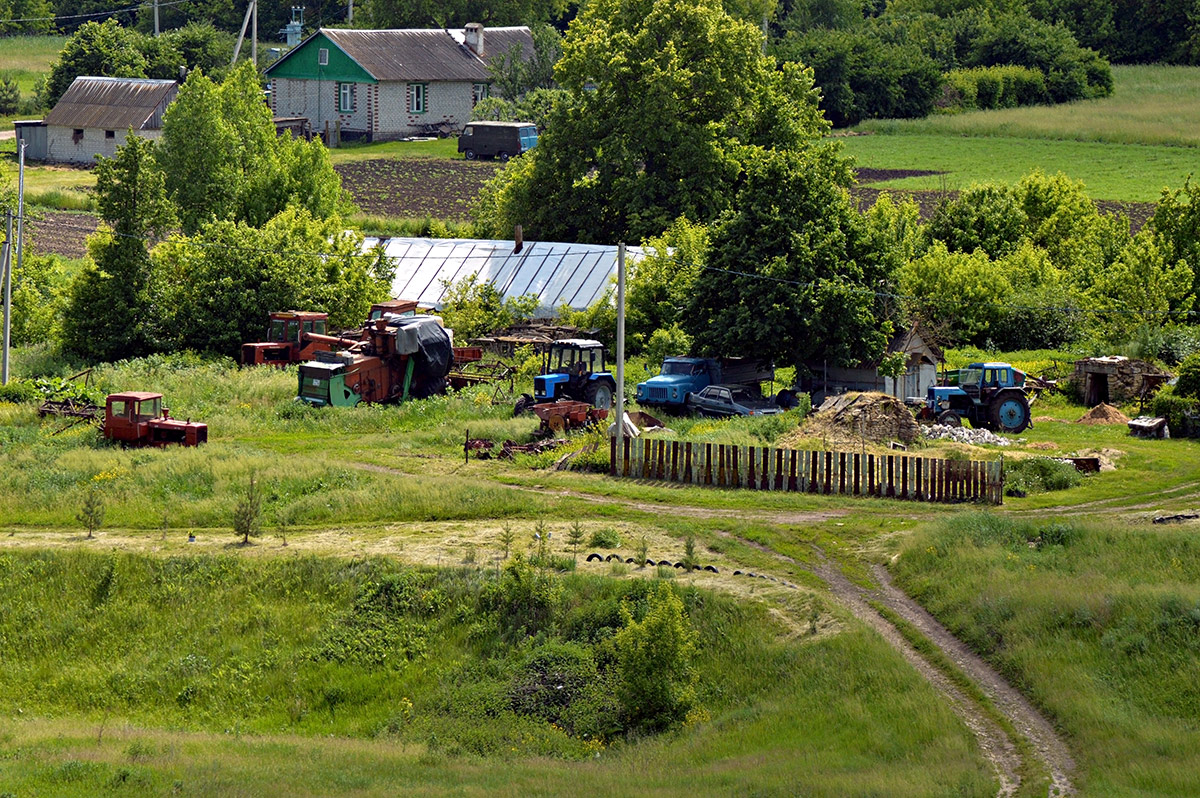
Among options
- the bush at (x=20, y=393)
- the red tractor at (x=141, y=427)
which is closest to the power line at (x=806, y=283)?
the bush at (x=20, y=393)

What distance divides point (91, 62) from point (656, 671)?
9973 centimetres

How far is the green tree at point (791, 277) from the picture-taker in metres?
44.8

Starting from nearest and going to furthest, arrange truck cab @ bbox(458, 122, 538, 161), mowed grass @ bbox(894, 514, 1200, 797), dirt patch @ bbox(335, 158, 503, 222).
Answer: mowed grass @ bbox(894, 514, 1200, 797), dirt patch @ bbox(335, 158, 503, 222), truck cab @ bbox(458, 122, 538, 161)

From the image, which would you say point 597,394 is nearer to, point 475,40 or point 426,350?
point 426,350

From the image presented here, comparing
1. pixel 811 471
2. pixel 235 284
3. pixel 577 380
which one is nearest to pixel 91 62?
pixel 235 284

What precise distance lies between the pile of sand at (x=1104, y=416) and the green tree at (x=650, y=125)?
2004 centimetres

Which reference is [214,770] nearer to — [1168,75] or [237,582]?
[237,582]

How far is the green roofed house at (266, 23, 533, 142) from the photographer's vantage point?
355ft

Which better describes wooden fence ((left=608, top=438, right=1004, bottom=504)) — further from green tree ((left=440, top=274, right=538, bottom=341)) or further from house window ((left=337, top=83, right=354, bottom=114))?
house window ((left=337, top=83, right=354, bottom=114))

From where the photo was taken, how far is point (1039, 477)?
3622cm

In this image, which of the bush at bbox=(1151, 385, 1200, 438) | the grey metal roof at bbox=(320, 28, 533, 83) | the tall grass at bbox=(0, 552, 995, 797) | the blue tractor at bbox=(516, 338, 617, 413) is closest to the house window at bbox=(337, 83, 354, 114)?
the grey metal roof at bbox=(320, 28, 533, 83)

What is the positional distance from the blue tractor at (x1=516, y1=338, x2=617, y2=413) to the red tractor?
9.79 metres

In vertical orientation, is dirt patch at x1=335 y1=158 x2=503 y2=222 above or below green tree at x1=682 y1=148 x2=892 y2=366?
above

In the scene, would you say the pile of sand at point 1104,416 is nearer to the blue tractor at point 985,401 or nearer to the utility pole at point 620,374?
the blue tractor at point 985,401
